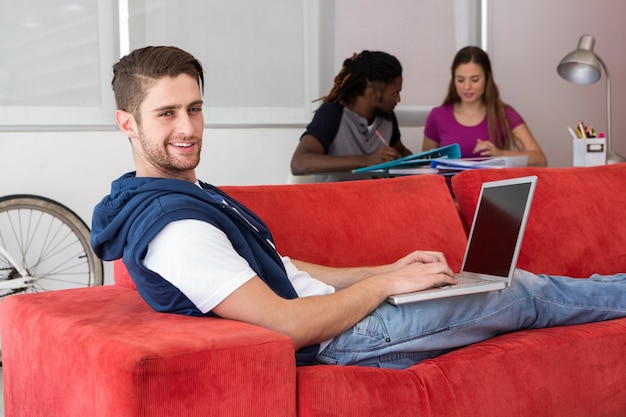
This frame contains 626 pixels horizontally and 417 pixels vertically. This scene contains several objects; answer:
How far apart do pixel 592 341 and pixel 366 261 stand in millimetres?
640

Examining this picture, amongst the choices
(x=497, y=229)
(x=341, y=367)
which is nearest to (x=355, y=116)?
(x=497, y=229)

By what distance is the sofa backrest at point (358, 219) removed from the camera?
228cm

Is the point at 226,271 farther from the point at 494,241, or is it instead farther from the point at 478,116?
the point at 478,116

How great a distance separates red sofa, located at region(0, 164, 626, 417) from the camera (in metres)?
1.39

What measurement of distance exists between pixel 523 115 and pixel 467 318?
3571 millimetres

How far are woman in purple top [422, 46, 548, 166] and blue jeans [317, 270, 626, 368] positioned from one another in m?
1.89

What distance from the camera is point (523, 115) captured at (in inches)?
206

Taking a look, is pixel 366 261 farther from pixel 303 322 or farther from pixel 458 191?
pixel 303 322

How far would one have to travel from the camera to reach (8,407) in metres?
1.95

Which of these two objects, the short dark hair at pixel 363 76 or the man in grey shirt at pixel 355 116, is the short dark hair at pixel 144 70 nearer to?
the man in grey shirt at pixel 355 116

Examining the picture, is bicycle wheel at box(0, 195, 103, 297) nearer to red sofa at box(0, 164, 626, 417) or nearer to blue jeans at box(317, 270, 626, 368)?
red sofa at box(0, 164, 626, 417)

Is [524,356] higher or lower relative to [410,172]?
lower

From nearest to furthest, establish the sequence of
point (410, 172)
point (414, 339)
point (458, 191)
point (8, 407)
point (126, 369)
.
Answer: point (126, 369)
point (414, 339)
point (8, 407)
point (458, 191)
point (410, 172)

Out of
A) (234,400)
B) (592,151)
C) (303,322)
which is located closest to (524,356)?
(303,322)
